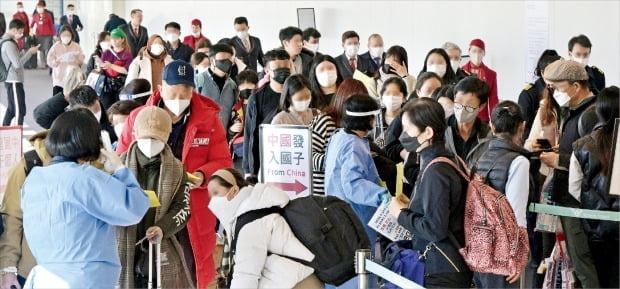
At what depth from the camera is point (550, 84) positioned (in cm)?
760

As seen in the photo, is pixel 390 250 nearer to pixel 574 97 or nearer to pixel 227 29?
pixel 574 97

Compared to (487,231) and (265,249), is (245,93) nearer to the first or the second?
(487,231)

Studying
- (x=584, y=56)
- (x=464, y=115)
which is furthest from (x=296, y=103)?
(x=584, y=56)

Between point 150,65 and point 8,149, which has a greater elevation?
point 150,65

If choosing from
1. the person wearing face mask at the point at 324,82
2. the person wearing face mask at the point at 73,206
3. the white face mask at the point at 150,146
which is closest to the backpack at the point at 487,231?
the white face mask at the point at 150,146

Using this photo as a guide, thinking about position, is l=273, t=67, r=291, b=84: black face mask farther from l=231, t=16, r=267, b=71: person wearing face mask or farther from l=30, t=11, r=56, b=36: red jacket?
l=30, t=11, r=56, b=36: red jacket

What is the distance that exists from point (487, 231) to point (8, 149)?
3.34 m

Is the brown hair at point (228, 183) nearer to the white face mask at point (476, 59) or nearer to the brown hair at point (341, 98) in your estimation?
the brown hair at point (341, 98)

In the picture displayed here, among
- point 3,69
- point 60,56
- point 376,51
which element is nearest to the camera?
point 376,51

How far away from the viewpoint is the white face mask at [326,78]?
9.01m

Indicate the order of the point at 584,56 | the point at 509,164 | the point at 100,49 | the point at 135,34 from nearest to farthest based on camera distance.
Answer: the point at 509,164 < the point at 584,56 < the point at 100,49 < the point at 135,34

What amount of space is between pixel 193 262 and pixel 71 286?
1606 millimetres

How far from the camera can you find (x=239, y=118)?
9.98 m

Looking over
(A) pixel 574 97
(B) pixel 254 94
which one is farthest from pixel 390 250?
(B) pixel 254 94
